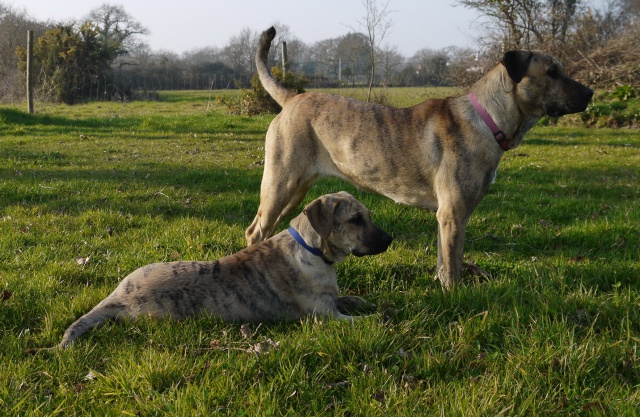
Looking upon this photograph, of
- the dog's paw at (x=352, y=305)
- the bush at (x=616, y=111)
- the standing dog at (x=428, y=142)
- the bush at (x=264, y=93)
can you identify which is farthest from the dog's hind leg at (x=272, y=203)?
the bush at (x=264, y=93)

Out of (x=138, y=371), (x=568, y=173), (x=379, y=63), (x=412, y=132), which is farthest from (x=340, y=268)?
(x=379, y=63)

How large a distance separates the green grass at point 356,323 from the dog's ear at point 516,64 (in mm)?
1715

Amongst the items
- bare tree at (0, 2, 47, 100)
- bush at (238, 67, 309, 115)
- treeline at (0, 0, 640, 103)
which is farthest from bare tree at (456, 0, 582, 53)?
bare tree at (0, 2, 47, 100)

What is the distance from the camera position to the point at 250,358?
296 centimetres

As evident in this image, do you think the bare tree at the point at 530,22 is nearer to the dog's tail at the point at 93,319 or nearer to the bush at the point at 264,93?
the bush at the point at 264,93

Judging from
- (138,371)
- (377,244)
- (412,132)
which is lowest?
(138,371)

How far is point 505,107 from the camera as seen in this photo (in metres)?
4.62

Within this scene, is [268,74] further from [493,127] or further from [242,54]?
[242,54]

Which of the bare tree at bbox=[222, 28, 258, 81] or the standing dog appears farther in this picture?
the bare tree at bbox=[222, 28, 258, 81]

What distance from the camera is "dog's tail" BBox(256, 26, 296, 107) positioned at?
579cm

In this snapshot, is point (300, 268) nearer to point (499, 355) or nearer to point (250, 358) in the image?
point (250, 358)

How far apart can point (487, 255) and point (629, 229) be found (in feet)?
5.63

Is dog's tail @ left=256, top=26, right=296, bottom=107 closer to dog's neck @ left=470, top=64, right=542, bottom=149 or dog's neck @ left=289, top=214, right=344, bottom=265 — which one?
dog's neck @ left=289, top=214, right=344, bottom=265

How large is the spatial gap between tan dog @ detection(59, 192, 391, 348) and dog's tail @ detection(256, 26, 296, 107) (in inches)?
76.8
